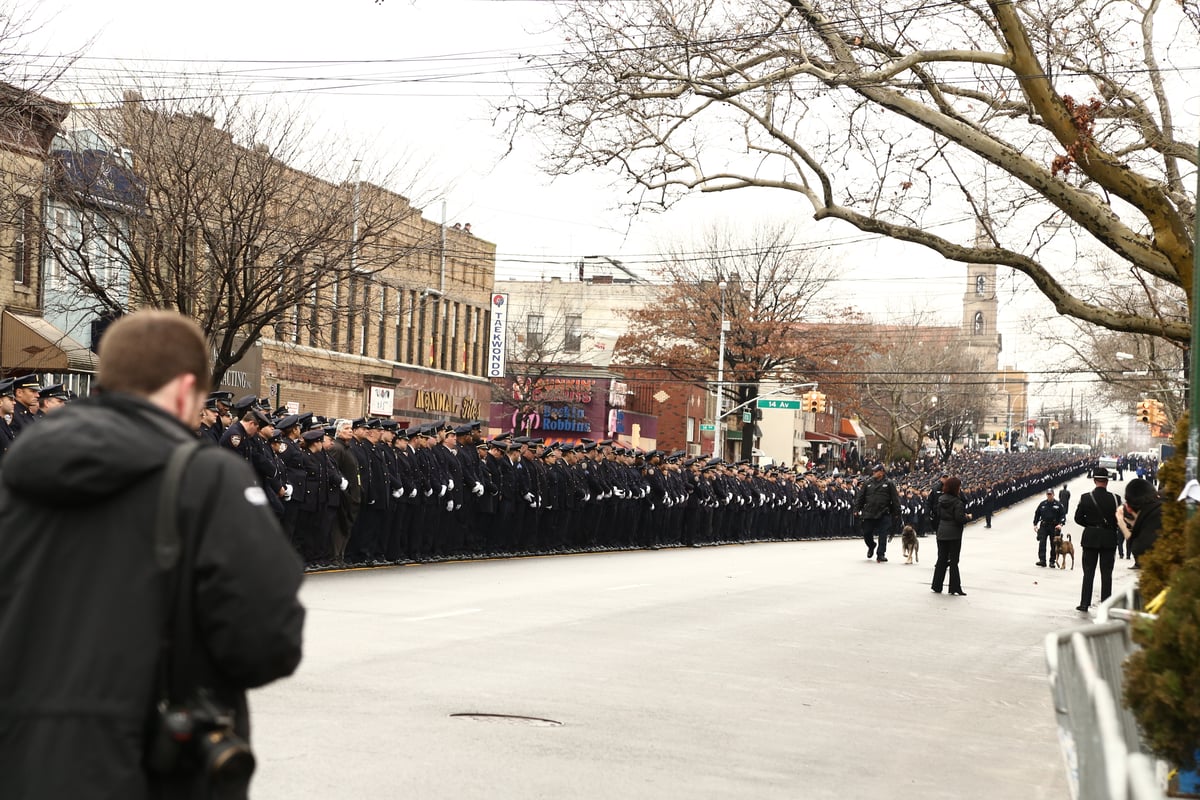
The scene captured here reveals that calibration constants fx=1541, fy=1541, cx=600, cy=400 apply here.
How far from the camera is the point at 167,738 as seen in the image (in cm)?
343

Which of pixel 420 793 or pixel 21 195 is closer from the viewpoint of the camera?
pixel 420 793

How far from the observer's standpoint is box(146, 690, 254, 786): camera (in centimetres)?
341

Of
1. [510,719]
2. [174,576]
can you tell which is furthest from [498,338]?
[174,576]

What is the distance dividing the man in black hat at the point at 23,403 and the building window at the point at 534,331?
2235 inches

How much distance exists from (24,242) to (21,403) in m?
14.6

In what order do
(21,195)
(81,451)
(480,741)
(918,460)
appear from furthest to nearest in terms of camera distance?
(918,460)
(21,195)
(480,741)
(81,451)

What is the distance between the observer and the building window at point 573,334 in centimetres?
8331

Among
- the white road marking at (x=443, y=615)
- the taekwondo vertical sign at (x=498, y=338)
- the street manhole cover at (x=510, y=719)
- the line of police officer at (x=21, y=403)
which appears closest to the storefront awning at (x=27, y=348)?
the line of police officer at (x=21, y=403)

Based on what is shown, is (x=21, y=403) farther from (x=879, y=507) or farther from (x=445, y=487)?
(x=879, y=507)

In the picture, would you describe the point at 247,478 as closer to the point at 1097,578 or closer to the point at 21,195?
the point at 21,195

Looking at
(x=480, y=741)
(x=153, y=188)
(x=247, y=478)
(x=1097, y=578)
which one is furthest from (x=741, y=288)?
(x=247, y=478)

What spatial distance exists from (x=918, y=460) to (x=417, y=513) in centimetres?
7982

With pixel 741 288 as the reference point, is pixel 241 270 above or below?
below

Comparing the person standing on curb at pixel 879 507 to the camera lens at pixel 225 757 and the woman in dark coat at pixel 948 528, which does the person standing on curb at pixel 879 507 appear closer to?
the woman in dark coat at pixel 948 528
